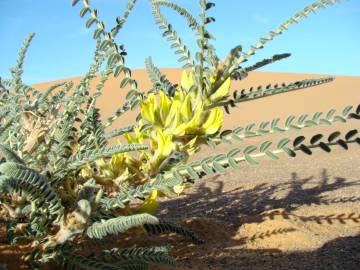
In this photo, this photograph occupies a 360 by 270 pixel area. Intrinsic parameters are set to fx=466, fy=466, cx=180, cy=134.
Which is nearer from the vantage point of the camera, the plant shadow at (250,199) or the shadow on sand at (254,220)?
the shadow on sand at (254,220)

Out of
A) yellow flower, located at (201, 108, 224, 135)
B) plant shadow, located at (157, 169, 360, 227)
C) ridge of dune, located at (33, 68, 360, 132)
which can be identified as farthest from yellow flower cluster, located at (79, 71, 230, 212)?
ridge of dune, located at (33, 68, 360, 132)

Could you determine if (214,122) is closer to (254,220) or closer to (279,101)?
(254,220)

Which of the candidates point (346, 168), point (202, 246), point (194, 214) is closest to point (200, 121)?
point (202, 246)

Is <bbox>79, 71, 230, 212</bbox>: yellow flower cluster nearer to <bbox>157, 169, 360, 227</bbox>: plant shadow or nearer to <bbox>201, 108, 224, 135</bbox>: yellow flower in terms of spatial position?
<bbox>201, 108, 224, 135</bbox>: yellow flower

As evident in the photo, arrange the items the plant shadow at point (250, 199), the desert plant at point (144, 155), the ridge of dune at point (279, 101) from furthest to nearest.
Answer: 1. the ridge of dune at point (279, 101)
2. the plant shadow at point (250, 199)
3. the desert plant at point (144, 155)

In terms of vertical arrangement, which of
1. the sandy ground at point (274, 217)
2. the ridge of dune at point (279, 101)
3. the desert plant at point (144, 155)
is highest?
the ridge of dune at point (279, 101)

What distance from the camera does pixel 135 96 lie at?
40.1 inches

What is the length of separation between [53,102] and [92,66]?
150 millimetres

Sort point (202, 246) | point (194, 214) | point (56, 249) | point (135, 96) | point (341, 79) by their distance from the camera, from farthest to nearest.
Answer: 1. point (341, 79)
2. point (194, 214)
3. point (202, 246)
4. point (135, 96)
5. point (56, 249)

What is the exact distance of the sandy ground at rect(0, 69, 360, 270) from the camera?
1411mm

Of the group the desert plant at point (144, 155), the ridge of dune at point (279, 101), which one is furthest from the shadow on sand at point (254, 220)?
the ridge of dune at point (279, 101)

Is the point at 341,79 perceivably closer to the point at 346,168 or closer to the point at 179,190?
the point at 346,168

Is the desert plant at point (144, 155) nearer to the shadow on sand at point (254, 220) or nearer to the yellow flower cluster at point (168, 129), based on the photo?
the yellow flower cluster at point (168, 129)

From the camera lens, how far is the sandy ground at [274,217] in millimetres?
1411
